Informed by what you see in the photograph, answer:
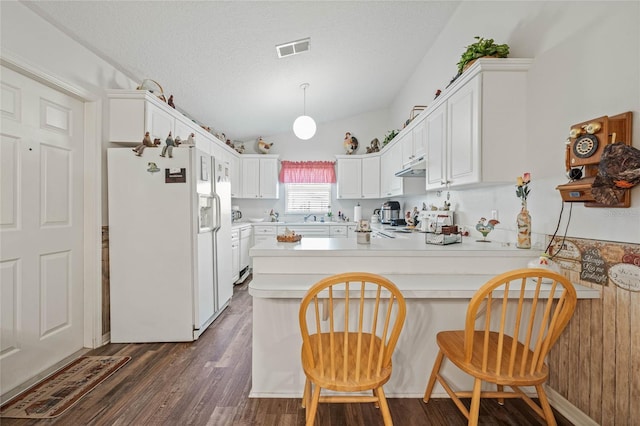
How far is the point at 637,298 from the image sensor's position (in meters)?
1.29

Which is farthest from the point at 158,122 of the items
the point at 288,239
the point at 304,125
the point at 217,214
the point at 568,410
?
the point at 568,410

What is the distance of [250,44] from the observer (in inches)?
107

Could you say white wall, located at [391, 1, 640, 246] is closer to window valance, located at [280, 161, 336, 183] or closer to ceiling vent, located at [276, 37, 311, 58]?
ceiling vent, located at [276, 37, 311, 58]

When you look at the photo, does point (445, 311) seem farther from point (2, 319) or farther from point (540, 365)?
point (2, 319)

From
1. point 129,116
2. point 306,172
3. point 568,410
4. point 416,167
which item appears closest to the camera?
point 568,410

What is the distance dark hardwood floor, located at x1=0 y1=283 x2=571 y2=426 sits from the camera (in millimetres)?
1570

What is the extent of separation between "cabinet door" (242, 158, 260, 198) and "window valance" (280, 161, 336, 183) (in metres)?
0.49

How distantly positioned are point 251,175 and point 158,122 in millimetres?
2535

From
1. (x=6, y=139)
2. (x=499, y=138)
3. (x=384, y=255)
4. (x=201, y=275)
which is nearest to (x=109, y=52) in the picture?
(x=6, y=139)

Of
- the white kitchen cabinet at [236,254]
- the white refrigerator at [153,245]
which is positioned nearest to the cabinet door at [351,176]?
the white kitchen cabinet at [236,254]

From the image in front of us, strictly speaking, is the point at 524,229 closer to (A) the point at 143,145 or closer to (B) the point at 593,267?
(B) the point at 593,267

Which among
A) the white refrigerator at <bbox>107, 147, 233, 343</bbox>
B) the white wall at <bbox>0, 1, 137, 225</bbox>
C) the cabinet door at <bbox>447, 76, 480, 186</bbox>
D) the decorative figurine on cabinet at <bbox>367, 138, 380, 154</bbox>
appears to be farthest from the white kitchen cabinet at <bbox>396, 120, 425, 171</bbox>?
the white wall at <bbox>0, 1, 137, 225</bbox>

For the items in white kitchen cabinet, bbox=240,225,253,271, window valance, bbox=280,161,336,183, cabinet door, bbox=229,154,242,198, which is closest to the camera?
white kitchen cabinet, bbox=240,225,253,271

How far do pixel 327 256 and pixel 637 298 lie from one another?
150 centimetres
